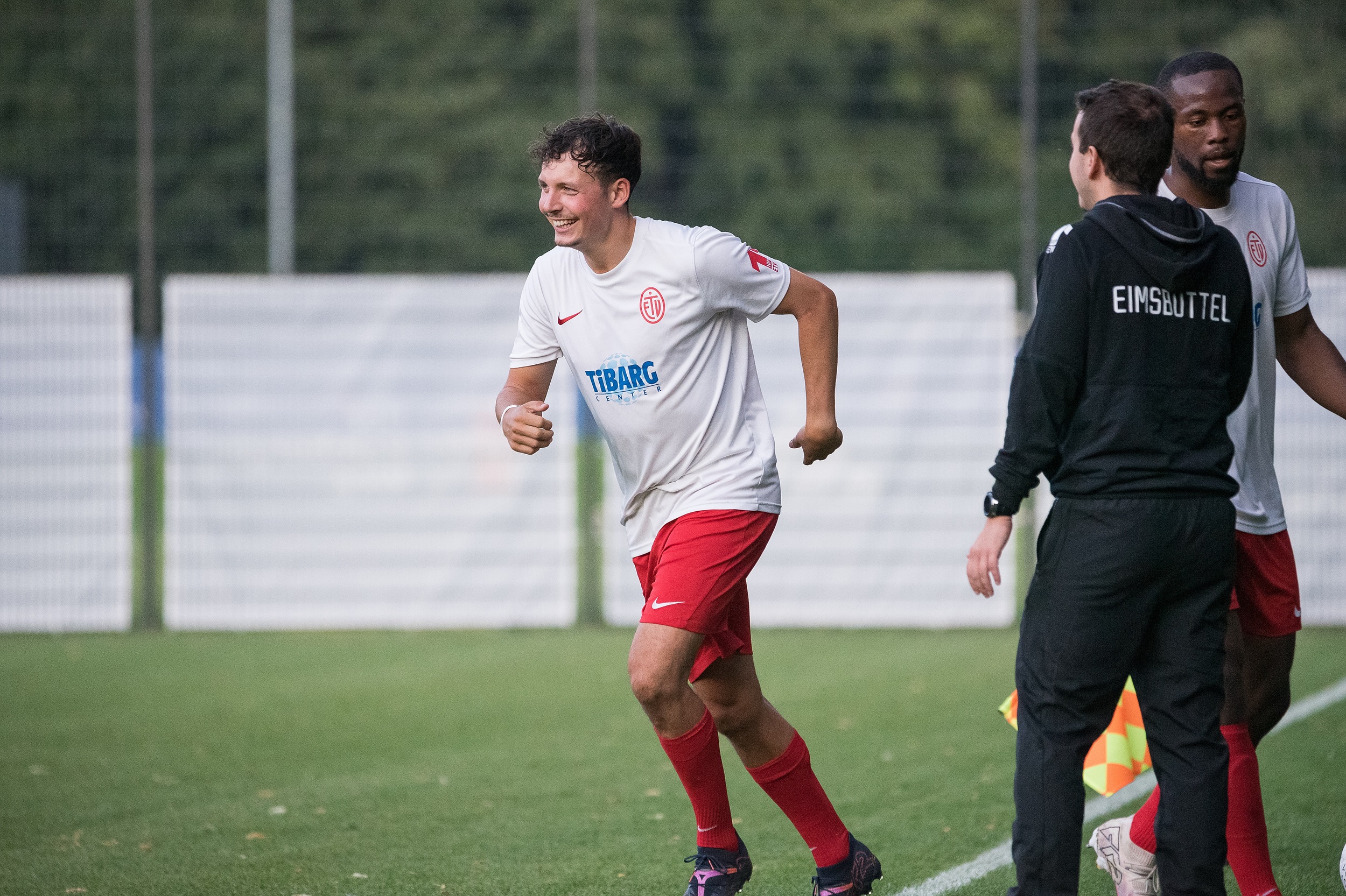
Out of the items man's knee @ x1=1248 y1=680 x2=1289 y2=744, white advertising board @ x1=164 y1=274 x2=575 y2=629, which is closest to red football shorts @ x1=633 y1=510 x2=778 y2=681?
man's knee @ x1=1248 y1=680 x2=1289 y2=744

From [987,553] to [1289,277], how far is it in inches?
53.8

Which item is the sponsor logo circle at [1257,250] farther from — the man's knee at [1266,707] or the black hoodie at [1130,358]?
the man's knee at [1266,707]

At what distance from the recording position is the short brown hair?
3.08 meters

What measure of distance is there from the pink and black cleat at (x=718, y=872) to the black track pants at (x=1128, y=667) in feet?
3.52

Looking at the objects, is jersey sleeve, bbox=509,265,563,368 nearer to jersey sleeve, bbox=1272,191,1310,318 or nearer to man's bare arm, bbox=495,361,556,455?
man's bare arm, bbox=495,361,556,455

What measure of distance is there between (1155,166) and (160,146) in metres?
8.82

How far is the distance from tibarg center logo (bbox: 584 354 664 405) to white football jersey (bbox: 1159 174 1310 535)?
1415 mm

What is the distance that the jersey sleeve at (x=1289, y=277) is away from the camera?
3.86 meters

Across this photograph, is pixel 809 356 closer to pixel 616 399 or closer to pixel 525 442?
pixel 616 399

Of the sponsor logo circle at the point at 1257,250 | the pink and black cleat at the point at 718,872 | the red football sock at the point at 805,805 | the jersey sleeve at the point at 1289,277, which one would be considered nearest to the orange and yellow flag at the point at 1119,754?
the red football sock at the point at 805,805

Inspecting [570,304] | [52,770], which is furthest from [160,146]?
[570,304]

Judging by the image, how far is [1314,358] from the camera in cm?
398

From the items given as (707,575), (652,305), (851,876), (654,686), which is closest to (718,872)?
(851,876)

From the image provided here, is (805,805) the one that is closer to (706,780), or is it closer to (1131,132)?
(706,780)
